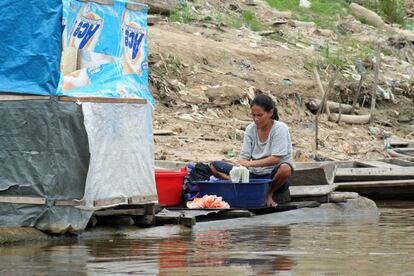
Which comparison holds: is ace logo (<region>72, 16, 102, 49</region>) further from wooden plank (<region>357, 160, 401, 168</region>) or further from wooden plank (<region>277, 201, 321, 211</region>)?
wooden plank (<region>357, 160, 401, 168</region>)

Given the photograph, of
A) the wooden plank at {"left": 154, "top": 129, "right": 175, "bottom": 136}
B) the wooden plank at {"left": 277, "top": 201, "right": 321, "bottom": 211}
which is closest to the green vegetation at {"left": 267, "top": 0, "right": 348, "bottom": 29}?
the wooden plank at {"left": 154, "top": 129, "right": 175, "bottom": 136}

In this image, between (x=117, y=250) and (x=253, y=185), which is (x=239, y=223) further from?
(x=117, y=250)

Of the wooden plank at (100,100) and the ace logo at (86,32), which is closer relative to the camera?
the wooden plank at (100,100)

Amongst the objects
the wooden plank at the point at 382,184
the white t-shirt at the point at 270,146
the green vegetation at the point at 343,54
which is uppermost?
the green vegetation at the point at 343,54

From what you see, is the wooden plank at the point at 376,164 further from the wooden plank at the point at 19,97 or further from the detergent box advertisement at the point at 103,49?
the wooden plank at the point at 19,97

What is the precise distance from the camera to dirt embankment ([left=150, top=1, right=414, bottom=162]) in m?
17.2

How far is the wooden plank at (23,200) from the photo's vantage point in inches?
359

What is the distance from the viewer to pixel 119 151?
9.57 metres

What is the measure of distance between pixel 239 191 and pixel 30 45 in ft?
9.28

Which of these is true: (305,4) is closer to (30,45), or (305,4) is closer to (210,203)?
(210,203)

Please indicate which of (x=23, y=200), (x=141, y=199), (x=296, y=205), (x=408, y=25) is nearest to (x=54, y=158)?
(x=23, y=200)

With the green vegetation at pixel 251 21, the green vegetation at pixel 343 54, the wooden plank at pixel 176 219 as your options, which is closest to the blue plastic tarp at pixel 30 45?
the wooden plank at pixel 176 219

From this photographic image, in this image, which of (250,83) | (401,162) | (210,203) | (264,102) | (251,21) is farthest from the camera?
(251,21)

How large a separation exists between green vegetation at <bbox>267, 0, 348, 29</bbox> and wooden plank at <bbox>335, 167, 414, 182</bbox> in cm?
1118
